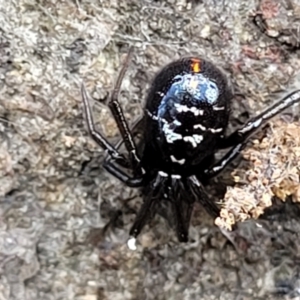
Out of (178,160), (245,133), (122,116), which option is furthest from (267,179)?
(122,116)

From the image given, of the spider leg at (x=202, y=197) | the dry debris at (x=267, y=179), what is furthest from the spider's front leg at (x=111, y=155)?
the dry debris at (x=267, y=179)

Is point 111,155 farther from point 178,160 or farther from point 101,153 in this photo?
point 178,160

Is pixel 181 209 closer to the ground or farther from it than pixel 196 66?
closer to the ground

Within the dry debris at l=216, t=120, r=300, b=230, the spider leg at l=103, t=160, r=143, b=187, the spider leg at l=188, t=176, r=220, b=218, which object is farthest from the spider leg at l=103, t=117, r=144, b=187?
the dry debris at l=216, t=120, r=300, b=230

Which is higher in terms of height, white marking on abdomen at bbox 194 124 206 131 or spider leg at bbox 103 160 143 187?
white marking on abdomen at bbox 194 124 206 131

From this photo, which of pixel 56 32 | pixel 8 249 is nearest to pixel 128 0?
pixel 56 32

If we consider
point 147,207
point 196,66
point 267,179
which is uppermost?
point 196,66

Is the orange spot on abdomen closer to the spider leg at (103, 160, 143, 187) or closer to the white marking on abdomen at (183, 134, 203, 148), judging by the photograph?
the white marking on abdomen at (183, 134, 203, 148)

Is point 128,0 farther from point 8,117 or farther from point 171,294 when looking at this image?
point 171,294
